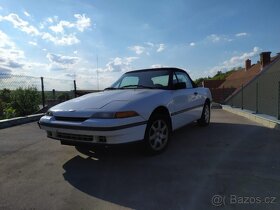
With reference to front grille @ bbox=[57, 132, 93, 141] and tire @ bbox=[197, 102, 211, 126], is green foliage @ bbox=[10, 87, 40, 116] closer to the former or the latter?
tire @ bbox=[197, 102, 211, 126]

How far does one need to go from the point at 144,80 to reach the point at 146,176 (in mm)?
2382

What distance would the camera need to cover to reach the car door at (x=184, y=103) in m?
5.21

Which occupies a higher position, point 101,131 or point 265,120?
point 101,131

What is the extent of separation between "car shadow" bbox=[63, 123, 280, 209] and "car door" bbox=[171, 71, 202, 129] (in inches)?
20.2

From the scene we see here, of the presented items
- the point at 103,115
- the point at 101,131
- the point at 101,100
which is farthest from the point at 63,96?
the point at 101,131

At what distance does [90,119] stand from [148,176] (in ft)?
3.78

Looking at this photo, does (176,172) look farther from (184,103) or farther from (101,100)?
(184,103)

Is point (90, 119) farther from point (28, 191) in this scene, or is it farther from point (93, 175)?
point (28, 191)

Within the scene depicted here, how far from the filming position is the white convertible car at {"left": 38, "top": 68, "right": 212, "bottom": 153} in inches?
149

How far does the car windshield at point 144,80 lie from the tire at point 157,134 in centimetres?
78

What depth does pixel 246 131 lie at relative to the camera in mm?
6605

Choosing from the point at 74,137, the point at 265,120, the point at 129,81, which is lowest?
the point at 265,120

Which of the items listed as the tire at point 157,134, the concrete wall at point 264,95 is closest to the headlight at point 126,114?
the tire at point 157,134

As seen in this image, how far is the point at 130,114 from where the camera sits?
3895mm
